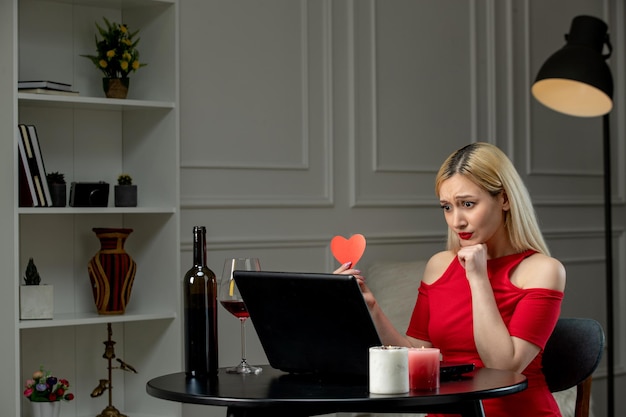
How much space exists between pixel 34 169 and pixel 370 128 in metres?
1.45

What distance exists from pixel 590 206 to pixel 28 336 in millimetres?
2695

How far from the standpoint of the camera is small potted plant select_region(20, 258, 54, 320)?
272 centimetres

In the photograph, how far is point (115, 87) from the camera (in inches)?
117

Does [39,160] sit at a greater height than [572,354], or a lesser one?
greater

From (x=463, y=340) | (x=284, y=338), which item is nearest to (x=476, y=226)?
(x=463, y=340)

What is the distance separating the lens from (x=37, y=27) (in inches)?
119

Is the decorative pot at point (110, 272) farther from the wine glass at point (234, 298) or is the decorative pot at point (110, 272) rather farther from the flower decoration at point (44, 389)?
the wine glass at point (234, 298)

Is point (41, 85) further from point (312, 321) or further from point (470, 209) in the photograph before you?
point (312, 321)

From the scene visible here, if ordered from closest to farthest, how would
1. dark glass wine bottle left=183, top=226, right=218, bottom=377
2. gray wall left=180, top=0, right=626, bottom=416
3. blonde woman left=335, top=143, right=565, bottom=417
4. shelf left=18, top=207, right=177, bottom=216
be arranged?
dark glass wine bottle left=183, top=226, right=218, bottom=377 → blonde woman left=335, top=143, right=565, bottom=417 → shelf left=18, top=207, right=177, bottom=216 → gray wall left=180, top=0, right=626, bottom=416

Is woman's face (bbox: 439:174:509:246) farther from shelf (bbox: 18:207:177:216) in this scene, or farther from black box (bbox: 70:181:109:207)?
black box (bbox: 70:181:109:207)

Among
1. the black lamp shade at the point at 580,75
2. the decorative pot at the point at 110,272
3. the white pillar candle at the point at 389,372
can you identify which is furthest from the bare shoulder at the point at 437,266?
the black lamp shade at the point at 580,75

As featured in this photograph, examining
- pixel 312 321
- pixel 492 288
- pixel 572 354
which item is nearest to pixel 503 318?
pixel 492 288

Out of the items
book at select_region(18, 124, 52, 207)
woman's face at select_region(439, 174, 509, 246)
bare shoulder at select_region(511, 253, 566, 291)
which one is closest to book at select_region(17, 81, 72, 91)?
book at select_region(18, 124, 52, 207)

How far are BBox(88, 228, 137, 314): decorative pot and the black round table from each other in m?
1.18
